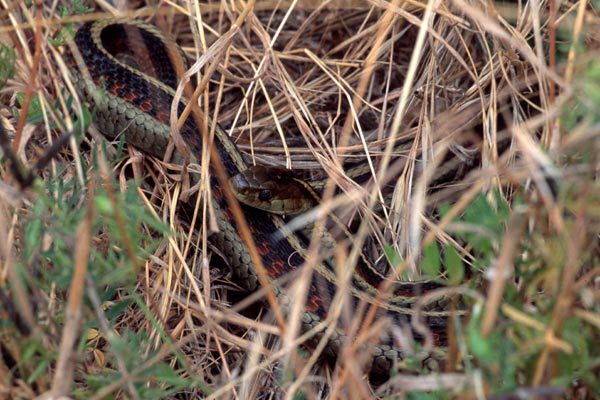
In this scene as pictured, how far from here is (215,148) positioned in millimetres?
2932

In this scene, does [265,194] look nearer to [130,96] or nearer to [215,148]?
[215,148]

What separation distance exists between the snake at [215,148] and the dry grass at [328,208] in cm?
9

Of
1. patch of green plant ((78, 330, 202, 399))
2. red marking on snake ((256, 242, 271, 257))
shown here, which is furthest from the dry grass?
red marking on snake ((256, 242, 271, 257))

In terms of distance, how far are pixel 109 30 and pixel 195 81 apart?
46cm

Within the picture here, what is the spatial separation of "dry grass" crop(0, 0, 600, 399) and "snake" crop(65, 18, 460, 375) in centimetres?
9

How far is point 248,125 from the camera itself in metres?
3.33

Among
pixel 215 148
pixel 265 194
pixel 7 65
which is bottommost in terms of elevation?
pixel 265 194

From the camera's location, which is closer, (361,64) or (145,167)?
(145,167)

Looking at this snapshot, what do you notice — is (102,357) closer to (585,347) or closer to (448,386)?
(448,386)

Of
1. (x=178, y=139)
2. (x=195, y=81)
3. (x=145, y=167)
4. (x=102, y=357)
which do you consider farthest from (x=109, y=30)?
(x=102, y=357)

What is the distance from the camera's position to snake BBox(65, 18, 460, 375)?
259cm

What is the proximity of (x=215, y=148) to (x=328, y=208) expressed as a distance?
1162mm

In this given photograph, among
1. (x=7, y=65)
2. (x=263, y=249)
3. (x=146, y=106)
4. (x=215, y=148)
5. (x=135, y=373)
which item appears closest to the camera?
(x=135, y=373)

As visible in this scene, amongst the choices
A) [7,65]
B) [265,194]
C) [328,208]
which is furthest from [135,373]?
[265,194]
